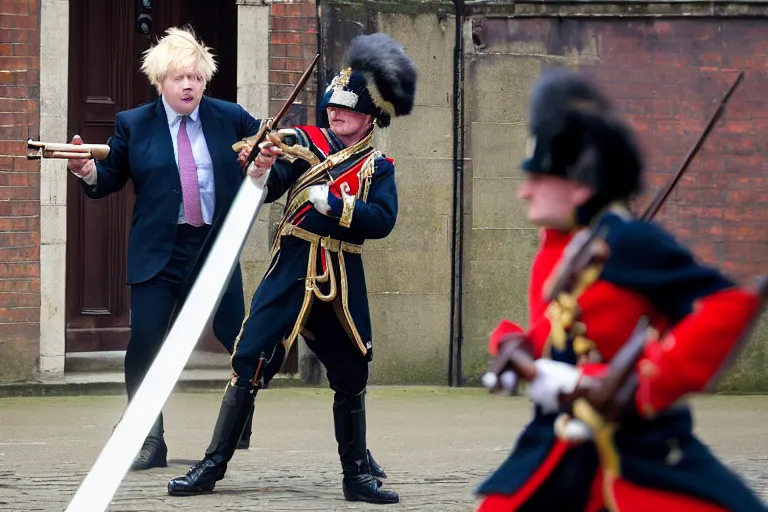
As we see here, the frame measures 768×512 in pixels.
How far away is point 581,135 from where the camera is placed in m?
3.69

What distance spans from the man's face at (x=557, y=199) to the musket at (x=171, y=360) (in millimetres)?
1646

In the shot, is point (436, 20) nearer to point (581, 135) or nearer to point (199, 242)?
point (199, 242)

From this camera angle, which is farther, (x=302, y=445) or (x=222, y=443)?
(x=302, y=445)

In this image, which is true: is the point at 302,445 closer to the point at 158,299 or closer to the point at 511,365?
the point at 158,299

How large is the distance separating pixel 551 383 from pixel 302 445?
17.3 ft

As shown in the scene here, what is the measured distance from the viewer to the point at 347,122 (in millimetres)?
6762

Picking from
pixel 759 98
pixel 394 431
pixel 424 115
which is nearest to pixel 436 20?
pixel 424 115

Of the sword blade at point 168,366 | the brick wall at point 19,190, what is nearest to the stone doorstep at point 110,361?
the brick wall at point 19,190

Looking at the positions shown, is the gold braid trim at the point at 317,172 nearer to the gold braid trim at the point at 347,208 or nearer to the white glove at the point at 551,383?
the gold braid trim at the point at 347,208

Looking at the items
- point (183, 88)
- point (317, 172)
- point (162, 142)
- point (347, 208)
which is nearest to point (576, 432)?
point (347, 208)

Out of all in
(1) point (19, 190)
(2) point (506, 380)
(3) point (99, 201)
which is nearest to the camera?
(2) point (506, 380)

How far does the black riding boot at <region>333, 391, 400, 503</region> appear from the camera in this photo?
6828 mm

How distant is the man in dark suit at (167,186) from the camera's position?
7.59m

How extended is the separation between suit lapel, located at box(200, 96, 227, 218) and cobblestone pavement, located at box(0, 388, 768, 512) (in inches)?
50.9
